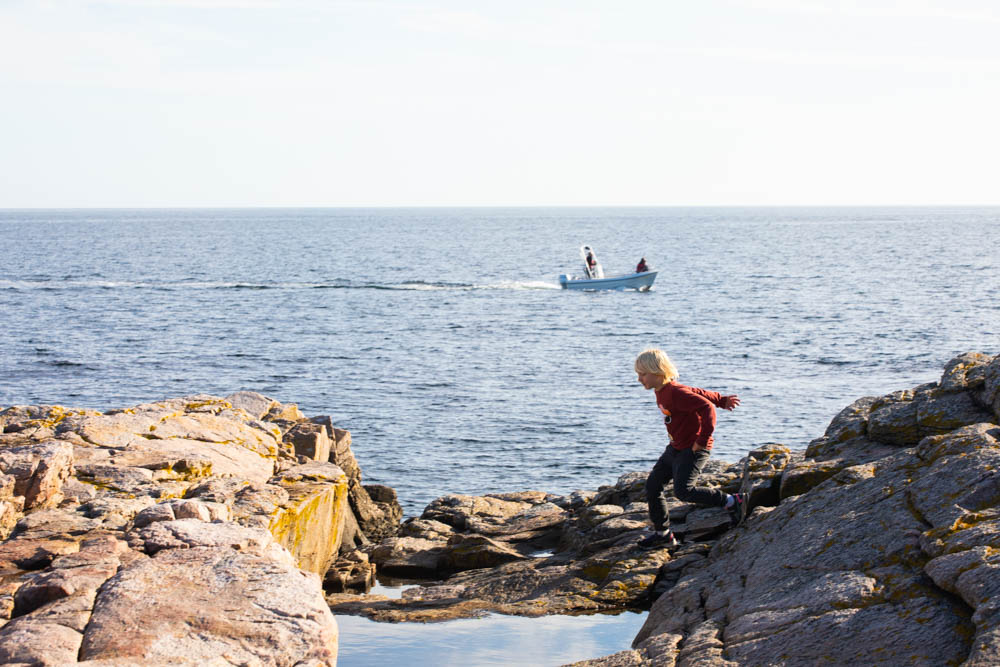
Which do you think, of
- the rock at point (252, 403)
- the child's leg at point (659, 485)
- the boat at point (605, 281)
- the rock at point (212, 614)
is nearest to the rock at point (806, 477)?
the child's leg at point (659, 485)

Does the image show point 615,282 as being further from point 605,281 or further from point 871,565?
point 871,565

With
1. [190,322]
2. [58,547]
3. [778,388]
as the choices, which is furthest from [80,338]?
[58,547]

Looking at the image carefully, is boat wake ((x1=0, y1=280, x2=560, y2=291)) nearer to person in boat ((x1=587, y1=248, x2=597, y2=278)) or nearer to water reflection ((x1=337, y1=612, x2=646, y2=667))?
person in boat ((x1=587, y1=248, x2=597, y2=278))

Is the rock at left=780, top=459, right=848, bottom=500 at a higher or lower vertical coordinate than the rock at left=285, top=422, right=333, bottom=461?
higher

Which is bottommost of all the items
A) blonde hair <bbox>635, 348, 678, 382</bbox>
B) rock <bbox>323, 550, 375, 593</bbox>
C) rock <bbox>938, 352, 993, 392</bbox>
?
rock <bbox>323, 550, 375, 593</bbox>

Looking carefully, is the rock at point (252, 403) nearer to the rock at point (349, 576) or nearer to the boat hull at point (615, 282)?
the rock at point (349, 576)

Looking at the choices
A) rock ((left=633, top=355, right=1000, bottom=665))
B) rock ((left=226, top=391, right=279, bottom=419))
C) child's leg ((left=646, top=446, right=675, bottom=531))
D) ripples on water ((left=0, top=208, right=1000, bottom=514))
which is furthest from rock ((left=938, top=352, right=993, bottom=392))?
ripples on water ((left=0, top=208, right=1000, bottom=514))

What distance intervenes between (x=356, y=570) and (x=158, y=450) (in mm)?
3007

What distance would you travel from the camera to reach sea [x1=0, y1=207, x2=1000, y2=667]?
23.2m

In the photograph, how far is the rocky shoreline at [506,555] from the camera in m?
6.18

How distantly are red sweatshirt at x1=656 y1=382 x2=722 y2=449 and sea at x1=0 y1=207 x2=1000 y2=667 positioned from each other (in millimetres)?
1880

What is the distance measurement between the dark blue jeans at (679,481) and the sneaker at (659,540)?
0.27 feet

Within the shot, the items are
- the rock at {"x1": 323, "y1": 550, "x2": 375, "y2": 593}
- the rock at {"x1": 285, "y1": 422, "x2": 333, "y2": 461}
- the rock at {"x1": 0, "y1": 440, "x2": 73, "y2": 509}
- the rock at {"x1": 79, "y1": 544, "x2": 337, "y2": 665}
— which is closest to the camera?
the rock at {"x1": 79, "y1": 544, "x2": 337, "y2": 665}

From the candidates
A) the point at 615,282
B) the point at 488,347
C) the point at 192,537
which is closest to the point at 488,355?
the point at 488,347
